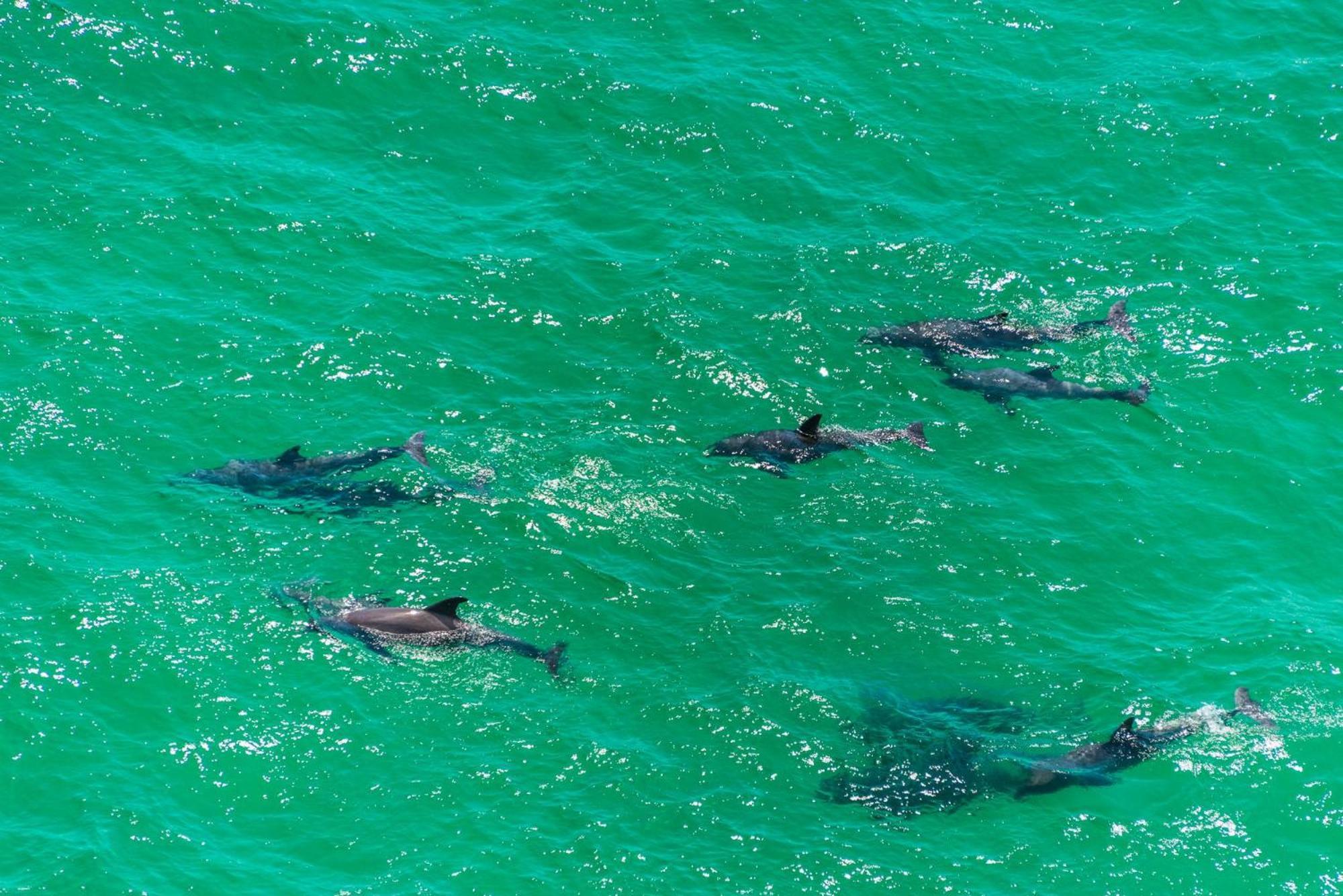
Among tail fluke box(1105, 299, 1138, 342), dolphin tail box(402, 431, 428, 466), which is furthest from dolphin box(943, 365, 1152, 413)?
dolphin tail box(402, 431, 428, 466)

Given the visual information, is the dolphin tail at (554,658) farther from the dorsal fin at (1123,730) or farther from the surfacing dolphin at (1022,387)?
the surfacing dolphin at (1022,387)

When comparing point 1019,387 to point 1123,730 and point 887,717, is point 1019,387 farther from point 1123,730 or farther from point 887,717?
point 887,717

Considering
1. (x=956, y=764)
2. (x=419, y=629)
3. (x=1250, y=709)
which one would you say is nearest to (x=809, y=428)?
(x=956, y=764)

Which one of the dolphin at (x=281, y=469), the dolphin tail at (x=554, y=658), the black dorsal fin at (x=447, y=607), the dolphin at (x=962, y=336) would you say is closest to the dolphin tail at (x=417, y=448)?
the dolphin at (x=281, y=469)

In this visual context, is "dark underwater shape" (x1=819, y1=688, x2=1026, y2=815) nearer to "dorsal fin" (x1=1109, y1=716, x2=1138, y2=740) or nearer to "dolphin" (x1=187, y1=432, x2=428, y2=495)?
"dorsal fin" (x1=1109, y1=716, x2=1138, y2=740)

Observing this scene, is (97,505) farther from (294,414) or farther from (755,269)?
(755,269)
